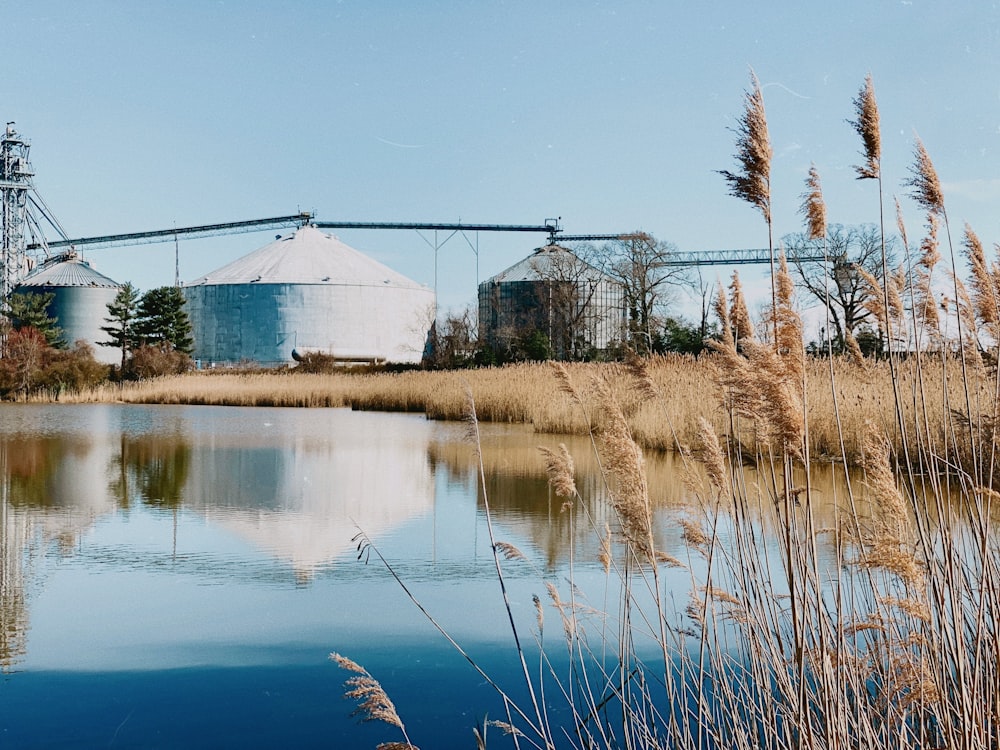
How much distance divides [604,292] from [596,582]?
33753mm

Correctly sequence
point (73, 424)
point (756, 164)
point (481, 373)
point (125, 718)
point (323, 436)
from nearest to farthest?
point (756, 164) → point (125, 718) → point (323, 436) → point (73, 424) → point (481, 373)

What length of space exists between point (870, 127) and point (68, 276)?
48594 mm

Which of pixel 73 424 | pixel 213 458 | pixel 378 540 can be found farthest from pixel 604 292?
pixel 378 540

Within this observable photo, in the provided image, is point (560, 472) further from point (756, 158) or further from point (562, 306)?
point (562, 306)

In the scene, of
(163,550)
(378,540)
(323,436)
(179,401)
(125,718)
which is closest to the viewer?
(125,718)

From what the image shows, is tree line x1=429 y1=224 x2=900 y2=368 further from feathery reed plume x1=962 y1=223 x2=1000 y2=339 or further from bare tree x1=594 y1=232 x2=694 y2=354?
feathery reed plume x1=962 y1=223 x2=1000 y2=339

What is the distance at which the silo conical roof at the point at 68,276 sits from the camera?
146 ft

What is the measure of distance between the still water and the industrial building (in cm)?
2490

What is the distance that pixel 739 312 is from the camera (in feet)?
7.97

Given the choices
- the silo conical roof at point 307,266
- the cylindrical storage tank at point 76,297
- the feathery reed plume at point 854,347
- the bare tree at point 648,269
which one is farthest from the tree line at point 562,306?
the feathery reed plume at point 854,347

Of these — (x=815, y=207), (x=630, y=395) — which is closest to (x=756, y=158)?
(x=815, y=207)

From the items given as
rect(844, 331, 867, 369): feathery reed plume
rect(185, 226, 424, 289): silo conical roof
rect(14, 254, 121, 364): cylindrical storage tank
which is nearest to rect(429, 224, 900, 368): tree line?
rect(185, 226, 424, 289): silo conical roof

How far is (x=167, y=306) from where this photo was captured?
3697 centimetres

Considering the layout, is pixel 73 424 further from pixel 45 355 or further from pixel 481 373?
pixel 45 355
